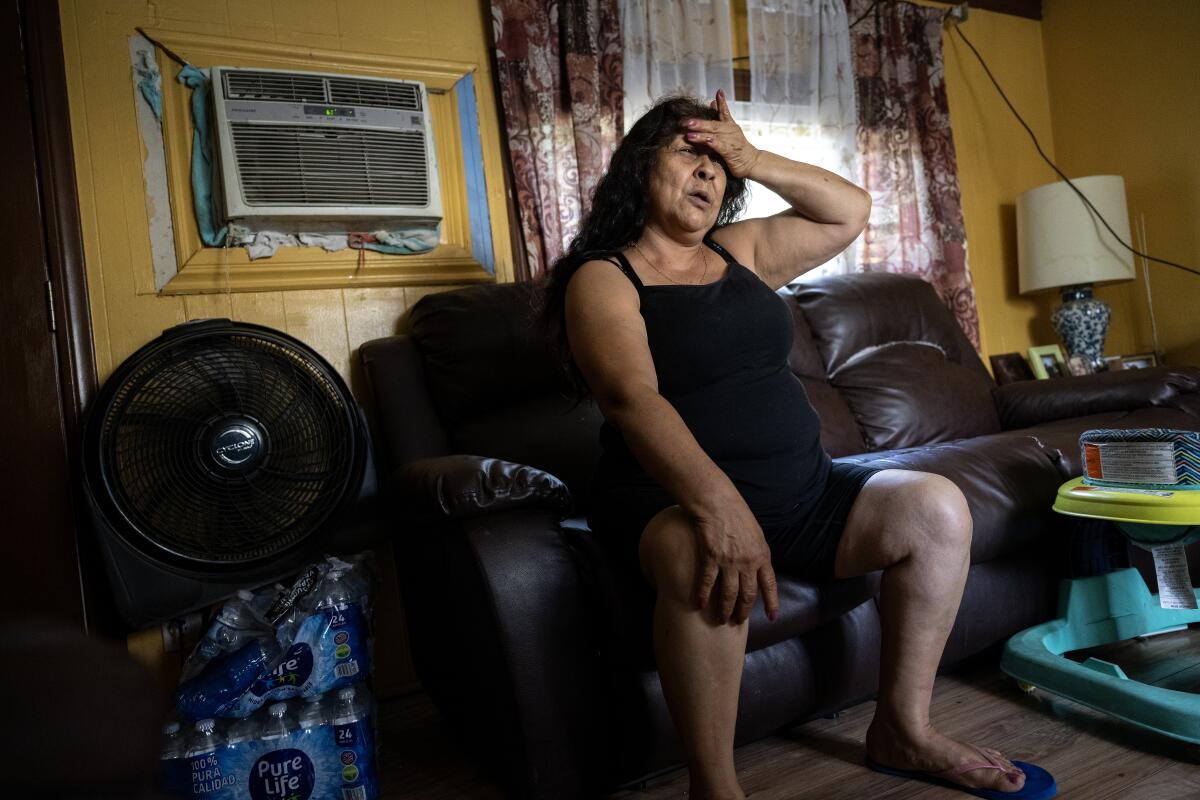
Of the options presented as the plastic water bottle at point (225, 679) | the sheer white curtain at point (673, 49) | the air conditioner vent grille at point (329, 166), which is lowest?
the plastic water bottle at point (225, 679)

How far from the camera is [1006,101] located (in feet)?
11.1

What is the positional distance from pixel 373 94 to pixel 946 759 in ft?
6.19

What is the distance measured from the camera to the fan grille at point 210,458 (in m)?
1.62

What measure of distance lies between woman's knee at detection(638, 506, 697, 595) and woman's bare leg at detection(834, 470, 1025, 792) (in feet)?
0.95

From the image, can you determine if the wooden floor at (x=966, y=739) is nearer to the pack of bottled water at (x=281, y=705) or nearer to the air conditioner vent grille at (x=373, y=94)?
the pack of bottled water at (x=281, y=705)

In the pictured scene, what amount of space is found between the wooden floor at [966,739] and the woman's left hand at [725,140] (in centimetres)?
99

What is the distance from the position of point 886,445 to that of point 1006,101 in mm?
2038

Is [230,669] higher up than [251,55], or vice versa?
[251,55]

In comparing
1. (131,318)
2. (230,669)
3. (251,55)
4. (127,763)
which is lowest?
(230,669)

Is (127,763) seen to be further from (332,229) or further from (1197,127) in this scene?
(1197,127)

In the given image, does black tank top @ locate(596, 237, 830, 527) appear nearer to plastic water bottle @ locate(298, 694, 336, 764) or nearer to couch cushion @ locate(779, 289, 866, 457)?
plastic water bottle @ locate(298, 694, 336, 764)

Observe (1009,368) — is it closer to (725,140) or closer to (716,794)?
(725,140)

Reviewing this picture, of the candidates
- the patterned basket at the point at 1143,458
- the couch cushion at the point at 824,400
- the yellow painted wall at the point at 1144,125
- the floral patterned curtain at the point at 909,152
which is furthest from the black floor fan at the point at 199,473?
the yellow painted wall at the point at 1144,125

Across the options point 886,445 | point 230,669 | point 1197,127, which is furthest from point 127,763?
point 1197,127
